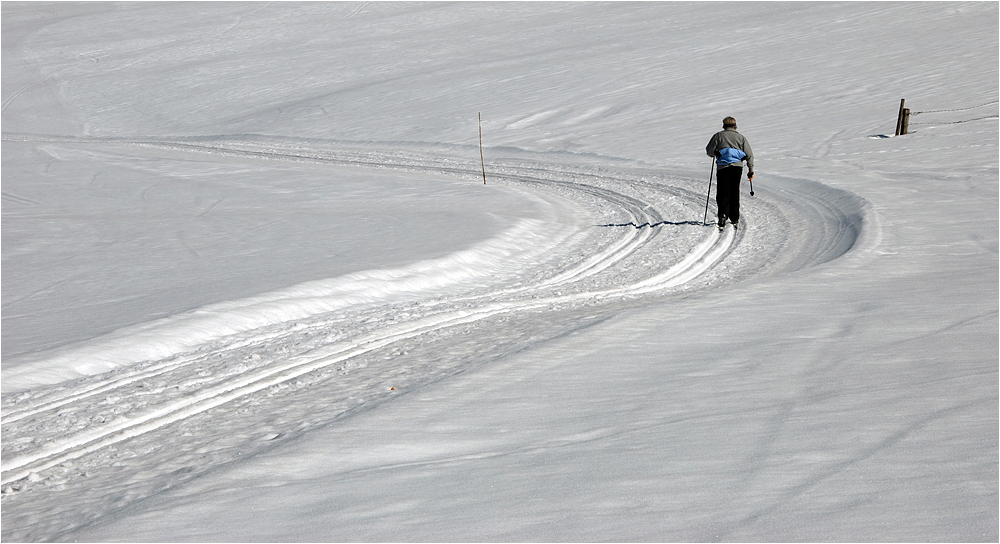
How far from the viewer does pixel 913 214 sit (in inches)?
445

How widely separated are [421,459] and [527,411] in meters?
0.80

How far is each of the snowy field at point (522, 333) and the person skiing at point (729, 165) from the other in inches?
14.7

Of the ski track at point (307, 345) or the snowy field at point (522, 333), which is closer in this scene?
the snowy field at point (522, 333)

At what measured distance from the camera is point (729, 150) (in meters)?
11.2

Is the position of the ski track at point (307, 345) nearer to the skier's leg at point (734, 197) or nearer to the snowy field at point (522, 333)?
the snowy field at point (522, 333)

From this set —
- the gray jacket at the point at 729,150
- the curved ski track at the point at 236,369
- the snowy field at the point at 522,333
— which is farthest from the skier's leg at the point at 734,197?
the curved ski track at the point at 236,369

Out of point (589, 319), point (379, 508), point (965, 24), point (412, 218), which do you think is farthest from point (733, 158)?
point (965, 24)

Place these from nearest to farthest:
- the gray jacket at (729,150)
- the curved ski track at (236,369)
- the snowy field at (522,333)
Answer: the snowy field at (522,333), the curved ski track at (236,369), the gray jacket at (729,150)

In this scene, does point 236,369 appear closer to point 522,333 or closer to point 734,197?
point 522,333

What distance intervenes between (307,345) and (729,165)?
644cm

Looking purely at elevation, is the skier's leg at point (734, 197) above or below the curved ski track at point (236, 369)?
above

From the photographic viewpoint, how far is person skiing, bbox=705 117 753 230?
11.2 meters

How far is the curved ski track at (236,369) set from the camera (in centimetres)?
496

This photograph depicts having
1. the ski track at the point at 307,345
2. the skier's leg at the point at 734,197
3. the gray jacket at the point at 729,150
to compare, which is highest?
the gray jacket at the point at 729,150
